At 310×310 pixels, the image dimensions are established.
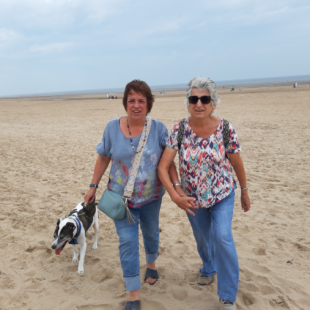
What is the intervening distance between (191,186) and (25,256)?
2.50 metres

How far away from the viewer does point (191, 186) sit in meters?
2.71

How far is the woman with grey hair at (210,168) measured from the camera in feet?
8.45

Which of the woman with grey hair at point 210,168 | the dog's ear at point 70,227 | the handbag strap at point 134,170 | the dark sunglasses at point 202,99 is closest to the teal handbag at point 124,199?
the handbag strap at point 134,170

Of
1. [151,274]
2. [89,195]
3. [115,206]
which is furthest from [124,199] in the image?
[151,274]

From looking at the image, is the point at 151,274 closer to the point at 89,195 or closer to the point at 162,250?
the point at 162,250

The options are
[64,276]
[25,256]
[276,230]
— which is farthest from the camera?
[276,230]

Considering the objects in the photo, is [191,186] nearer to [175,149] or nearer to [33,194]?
[175,149]

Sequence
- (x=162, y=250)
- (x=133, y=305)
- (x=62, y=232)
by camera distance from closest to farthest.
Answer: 1. (x=133, y=305)
2. (x=62, y=232)
3. (x=162, y=250)

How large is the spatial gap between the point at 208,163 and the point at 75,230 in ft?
5.94

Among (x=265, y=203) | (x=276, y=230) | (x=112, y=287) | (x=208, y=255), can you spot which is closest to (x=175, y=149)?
(x=208, y=255)

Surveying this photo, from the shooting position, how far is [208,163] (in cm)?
259

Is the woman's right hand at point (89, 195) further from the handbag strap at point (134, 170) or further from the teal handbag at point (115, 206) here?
the handbag strap at point (134, 170)

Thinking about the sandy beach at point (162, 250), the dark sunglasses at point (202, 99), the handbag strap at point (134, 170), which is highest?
the dark sunglasses at point (202, 99)

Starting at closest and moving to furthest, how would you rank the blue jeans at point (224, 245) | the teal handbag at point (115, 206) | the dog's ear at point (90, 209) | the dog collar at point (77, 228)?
the blue jeans at point (224, 245)
the teal handbag at point (115, 206)
the dog collar at point (77, 228)
the dog's ear at point (90, 209)
